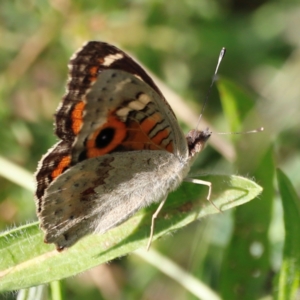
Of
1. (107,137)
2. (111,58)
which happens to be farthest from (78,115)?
(111,58)

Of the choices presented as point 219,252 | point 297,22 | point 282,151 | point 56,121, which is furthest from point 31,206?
point 297,22

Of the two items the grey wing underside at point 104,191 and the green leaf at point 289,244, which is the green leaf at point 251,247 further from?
the grey wing underside at point 104,191

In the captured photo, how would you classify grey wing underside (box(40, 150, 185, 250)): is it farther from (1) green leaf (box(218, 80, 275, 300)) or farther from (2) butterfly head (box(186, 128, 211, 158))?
(1) green leaf (box(218, 80, 275, 300))

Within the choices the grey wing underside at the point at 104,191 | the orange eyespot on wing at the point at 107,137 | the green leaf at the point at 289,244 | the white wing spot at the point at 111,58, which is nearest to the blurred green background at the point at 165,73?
the green leaf at the point at 289,244

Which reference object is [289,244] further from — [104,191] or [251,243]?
[104,191]

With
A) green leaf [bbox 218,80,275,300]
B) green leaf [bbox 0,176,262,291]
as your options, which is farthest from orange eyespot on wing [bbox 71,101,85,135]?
green leaf [bbox 218,80,275,300]

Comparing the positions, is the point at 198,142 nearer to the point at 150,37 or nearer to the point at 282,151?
the point at 282,151
